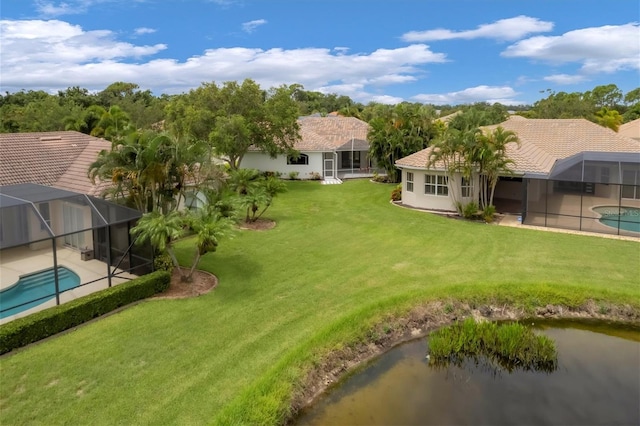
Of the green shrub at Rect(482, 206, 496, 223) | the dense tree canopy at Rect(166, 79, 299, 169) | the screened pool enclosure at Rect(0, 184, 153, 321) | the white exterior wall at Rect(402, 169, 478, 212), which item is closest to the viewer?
the screened pool enclosure at Rect(0, 184, 153, 321)

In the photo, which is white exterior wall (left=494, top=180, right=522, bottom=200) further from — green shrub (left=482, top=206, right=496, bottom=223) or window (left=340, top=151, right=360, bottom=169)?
window (left=340, top=151, right=360, bottom=169)

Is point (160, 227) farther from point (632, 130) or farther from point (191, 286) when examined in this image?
Result: point (632, 130)

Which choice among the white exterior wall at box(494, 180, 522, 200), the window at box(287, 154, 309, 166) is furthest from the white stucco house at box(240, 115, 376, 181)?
the white exterior wall at box(494, 180, 522, 200)

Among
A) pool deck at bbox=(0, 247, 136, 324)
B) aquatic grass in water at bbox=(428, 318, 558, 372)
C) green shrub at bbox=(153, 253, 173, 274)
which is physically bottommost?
aquatic grass in water at bbox=(428, 318, 558, 372)

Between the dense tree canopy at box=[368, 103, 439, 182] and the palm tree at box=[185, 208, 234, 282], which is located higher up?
the dense tree canopy at box=[368, 103, 439, 182]

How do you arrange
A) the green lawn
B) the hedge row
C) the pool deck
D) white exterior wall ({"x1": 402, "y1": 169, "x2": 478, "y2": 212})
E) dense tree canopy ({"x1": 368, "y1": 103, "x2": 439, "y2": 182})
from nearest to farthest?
the green lawn, the hedge row, the pool deck, white exterior wall ({"x1": 402, "y1": 169, "x2": 478, "y2": 212}), dense tree canopy ({"x1": 368, "y1": 103, "x2": 439, "y2": 182})

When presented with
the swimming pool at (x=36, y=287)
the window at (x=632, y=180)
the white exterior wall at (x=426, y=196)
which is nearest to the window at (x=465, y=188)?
the white exterior wall at (x=426, y=196)

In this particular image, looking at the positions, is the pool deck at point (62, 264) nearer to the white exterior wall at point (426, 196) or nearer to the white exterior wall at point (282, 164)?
the white exterior wall at point (426, 196)
